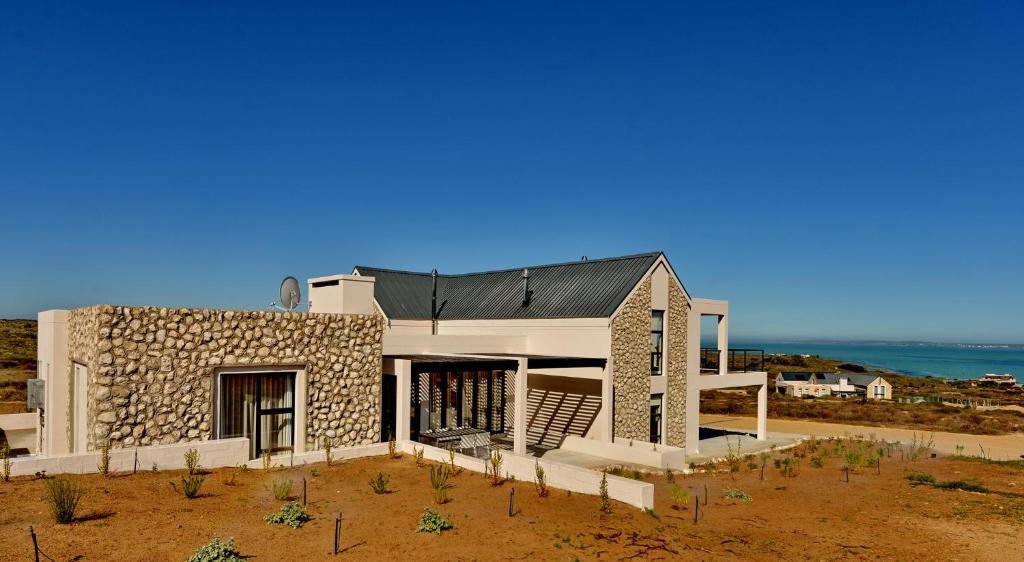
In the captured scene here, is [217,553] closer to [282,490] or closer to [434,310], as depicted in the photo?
[282,490]

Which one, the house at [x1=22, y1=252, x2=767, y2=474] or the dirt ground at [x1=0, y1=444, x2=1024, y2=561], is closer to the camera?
the dirt ground at [x1=0, y1=444, x2=1024, y2=561]

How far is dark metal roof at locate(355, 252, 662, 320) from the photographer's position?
69.9ft

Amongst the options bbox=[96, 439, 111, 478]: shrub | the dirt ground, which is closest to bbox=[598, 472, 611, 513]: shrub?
the dirt ground

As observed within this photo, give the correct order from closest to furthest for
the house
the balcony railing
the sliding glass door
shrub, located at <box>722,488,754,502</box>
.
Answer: the house → shrub, located at <box>722,488,754,502</box> → the sliding glass door → the balcony railing

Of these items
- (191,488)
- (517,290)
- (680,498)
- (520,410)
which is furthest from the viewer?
(517,290)

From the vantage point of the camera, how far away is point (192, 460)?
11406 mm

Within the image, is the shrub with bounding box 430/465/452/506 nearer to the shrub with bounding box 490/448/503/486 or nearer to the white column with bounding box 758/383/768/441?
the shrub with bounding box 490/448/503/486

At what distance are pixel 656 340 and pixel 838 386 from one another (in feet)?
146

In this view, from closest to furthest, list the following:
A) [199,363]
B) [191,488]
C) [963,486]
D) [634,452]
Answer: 1. [191,488]
2. [199,363]
3. [963,486]
4. [634,452]

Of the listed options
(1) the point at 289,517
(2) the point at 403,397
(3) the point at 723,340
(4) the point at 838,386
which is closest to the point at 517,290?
(3) the point at 723,340

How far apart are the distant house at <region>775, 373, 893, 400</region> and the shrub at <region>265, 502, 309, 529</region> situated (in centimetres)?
5812

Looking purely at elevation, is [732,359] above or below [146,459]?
below

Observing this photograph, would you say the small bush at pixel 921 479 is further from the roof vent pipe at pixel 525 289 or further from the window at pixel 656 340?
the roof vent pipe at pixel 525 289

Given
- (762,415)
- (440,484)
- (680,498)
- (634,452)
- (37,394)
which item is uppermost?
(37,394)
